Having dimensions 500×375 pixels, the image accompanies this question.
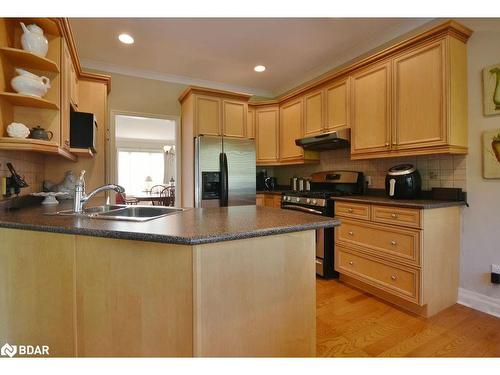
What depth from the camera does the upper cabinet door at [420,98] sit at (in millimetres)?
2123

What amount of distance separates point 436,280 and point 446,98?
1453 millimetres

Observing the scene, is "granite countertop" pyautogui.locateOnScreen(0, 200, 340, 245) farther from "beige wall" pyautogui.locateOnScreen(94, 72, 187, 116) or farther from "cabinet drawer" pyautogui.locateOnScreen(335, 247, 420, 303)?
"beige wall" pyautogui.locateOnScreen(94, 72, 187, 116)

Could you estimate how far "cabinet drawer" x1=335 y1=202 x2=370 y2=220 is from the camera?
2.43 meters

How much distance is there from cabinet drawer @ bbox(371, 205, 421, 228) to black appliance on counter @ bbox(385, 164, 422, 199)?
0.27 meters

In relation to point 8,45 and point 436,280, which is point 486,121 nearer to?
point 436,280

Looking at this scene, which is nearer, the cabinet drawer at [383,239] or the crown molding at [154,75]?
the cabinet drawer at [383,239]

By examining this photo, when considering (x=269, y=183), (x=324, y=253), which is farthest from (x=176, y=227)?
(x=269, y=183)

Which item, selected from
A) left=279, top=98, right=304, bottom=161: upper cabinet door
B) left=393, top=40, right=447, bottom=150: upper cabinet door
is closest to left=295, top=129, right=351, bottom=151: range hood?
left=279, top=98, right=304, bottom=161: upper cabinet door

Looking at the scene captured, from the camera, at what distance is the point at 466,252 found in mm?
2238

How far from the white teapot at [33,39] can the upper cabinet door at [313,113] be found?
2.78 meters

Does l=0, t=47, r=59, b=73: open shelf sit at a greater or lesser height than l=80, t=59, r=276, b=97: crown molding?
lesser

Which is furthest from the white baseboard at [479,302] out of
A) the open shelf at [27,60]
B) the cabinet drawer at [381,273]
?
the open shelf at [27,60]

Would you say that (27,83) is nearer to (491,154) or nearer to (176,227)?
(176,227)

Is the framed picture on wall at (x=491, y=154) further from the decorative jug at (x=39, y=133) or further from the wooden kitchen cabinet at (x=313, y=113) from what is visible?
the decorative jug at (x=39, y=133)
